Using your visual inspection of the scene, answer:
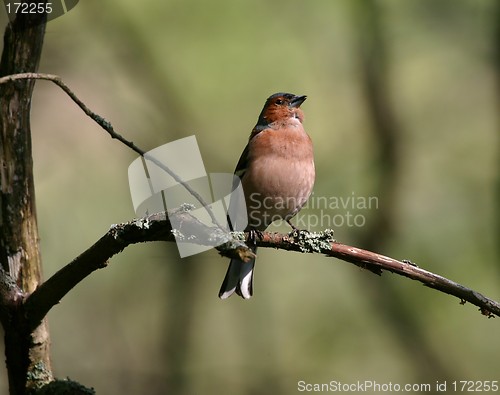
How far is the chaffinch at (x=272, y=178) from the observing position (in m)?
5.21

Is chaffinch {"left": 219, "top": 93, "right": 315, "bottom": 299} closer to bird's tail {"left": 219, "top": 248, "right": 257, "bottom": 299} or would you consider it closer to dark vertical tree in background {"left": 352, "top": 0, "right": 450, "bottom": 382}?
bird's tail {"left": 219, "top": 248, "right": 257, "bottom": 299}

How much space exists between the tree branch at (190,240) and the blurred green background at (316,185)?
4356mm

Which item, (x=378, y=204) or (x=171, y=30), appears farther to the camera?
(x=171, y=30)

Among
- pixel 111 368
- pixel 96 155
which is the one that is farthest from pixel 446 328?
pixel 96 155

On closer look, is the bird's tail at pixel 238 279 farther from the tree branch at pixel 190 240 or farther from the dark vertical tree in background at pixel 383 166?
the dark vertical tree in background at pixel 383 166

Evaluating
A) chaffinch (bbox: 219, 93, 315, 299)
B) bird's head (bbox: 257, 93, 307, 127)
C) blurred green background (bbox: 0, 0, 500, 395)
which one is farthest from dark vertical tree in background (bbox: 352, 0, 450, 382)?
chaffinch (bbox: 219, 93, 315, 299)

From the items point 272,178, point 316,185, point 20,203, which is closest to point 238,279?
point 272,178

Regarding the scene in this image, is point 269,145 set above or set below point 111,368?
above

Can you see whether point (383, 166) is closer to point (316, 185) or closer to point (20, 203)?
point (316, 185)

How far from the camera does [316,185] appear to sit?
317 inches

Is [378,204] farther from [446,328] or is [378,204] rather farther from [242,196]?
[242,196]

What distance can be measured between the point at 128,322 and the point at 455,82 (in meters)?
5.56

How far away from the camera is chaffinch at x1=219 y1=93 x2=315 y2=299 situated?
17.1 ft

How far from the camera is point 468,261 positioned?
839 centimetres
